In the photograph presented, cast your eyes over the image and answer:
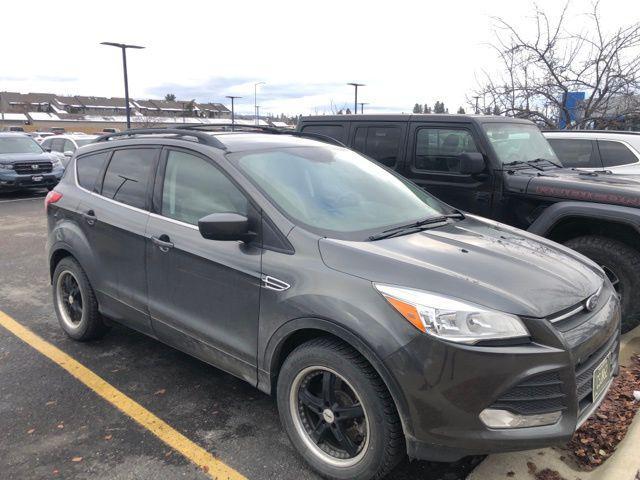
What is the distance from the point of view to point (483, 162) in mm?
5086

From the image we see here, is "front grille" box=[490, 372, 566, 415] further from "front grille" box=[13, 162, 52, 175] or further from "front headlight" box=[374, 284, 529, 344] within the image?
"front grille" box=[13, 162, 52, 175]

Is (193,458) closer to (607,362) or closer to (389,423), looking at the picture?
(389,423)

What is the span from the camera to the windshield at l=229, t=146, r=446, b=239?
294 centimetres

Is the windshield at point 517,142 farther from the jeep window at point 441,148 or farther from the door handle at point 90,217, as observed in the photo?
the door handle at point 90,217

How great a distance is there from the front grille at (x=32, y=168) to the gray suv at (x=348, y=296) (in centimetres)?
1169

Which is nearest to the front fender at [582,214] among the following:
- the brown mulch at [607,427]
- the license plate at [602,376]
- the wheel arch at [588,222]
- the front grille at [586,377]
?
the wheel arch at [588,222]

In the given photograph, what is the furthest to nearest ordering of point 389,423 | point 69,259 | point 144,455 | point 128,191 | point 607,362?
point 69,259 < point 128,191 < point 144,455 < point 607,362 < point 389,423

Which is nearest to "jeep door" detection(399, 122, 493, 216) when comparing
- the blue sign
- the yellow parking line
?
the yellow parking line

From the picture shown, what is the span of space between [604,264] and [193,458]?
3.68m

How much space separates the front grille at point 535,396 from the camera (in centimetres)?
220

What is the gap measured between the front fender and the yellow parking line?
3.46m

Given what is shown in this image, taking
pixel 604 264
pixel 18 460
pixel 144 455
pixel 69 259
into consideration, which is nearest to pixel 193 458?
pixel 144 455

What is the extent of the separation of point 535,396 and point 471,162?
10.4 ft

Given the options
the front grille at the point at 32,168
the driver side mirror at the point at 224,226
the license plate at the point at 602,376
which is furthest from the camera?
the front grille at the point at 32,168
